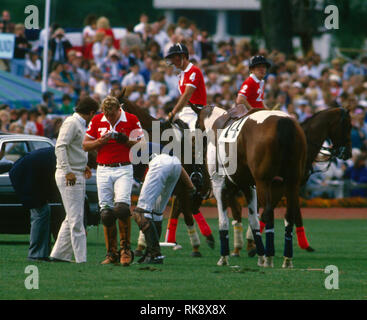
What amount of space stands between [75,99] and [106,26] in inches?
170

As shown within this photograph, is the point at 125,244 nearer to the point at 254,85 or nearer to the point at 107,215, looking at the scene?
the point at 107,215

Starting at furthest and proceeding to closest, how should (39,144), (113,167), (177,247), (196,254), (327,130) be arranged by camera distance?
(327,130) < (39,144) < (177,247) < (196,254) < (113,167)

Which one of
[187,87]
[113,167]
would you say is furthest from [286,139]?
[187,87]

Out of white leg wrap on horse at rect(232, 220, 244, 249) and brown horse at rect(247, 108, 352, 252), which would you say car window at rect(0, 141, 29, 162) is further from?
brown horse at rect(247, 108, 352, 252)

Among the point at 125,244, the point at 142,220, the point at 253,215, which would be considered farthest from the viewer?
the point at 253,215

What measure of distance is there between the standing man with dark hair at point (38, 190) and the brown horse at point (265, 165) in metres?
2.18

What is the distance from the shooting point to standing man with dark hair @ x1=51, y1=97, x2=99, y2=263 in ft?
41.7

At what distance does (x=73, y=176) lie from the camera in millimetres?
→ 12602

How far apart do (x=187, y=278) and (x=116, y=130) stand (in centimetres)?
225

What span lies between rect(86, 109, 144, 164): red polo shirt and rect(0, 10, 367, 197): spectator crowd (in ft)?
35.9

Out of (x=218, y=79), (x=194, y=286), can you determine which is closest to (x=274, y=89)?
(x=218, y=79)

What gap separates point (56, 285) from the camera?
10562mm
